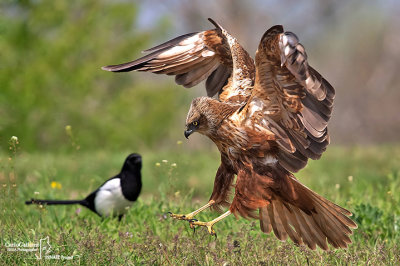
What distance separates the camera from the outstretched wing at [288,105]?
4027 mm

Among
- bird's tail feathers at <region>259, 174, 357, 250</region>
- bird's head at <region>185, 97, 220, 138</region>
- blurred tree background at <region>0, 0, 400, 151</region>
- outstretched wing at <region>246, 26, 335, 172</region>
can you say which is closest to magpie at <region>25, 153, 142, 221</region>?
bird's head at <region>185, 97, 220, 138</region>

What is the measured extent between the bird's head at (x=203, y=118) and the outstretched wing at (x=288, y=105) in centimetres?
25

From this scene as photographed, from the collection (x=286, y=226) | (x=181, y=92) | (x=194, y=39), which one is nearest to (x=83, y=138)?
(x=181, y=92)

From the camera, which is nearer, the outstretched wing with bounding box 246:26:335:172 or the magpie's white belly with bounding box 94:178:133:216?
the outstretched wing with bounding box 246:26:335:172

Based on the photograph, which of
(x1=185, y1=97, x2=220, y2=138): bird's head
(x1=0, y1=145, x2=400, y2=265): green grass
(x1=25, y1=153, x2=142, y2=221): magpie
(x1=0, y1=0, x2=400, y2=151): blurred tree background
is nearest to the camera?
(x1=0, y1=145, x2=400, y2=265): green grass

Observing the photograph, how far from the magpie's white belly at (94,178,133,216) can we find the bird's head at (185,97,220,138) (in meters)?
1.67

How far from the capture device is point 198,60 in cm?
520

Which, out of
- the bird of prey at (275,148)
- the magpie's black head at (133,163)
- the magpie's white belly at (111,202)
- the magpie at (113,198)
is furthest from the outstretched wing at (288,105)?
the magpie's black head at (133,163)

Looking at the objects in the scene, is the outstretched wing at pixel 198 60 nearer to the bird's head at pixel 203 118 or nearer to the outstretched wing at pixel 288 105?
the bird's head at pixel 203 118

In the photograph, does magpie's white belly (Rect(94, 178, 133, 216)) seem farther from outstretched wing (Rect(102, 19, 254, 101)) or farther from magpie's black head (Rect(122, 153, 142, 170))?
outstretched wing (Rect(102, 19, 254, 101))

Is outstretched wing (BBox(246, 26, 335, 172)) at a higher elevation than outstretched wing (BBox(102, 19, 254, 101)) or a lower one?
lower

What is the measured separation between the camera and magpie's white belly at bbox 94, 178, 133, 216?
228 inches

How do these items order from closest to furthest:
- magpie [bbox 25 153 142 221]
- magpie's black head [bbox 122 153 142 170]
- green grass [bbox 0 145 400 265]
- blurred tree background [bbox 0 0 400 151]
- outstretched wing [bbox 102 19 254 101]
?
green grass [bbox 0 145 400 265]
outstretched wing [bbox 102 19 254 101]
magpie [bbox 25 153 142 221]
magpie's black head [bbox 122 153 142 170]
blurred tree background [bbox 0 0 400 151]

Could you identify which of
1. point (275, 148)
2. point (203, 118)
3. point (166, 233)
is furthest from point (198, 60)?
point (166, 233)
